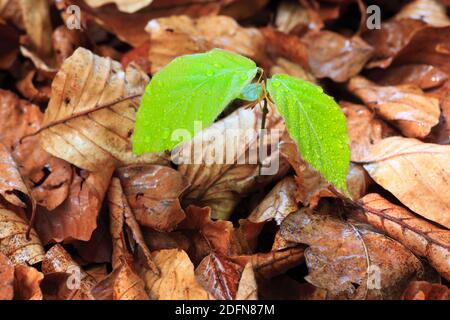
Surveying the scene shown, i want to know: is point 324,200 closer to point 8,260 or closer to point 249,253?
point 249,253

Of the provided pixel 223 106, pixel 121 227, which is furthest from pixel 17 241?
pixel 223 106

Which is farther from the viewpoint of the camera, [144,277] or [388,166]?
[388,166]

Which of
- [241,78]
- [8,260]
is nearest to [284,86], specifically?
[241,78]

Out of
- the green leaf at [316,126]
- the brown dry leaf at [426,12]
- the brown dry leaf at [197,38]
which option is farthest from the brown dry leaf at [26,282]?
the brown dry leaf at [426,12]

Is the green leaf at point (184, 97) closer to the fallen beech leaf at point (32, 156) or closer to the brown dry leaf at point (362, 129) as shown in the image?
the fallen beech leaf at point (32, 156)

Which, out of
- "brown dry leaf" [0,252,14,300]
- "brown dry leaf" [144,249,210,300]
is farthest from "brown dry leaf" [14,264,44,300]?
"brown dry leaf" [144,249,210,300]
